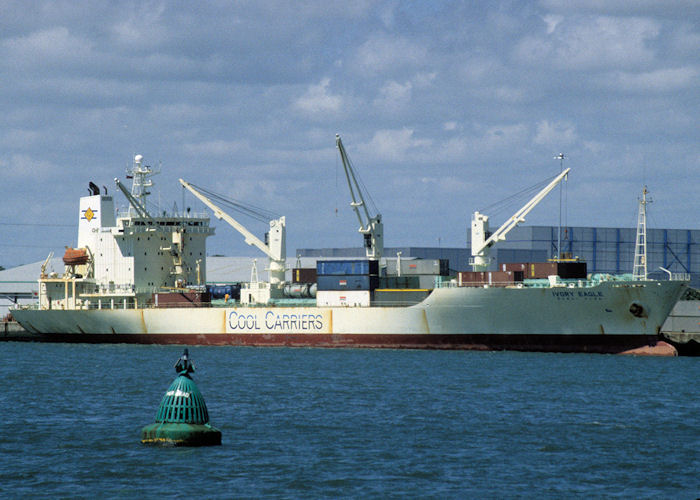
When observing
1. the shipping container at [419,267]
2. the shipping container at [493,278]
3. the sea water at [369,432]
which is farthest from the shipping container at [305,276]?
the sea water at [369,432]

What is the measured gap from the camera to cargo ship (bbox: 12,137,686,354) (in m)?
54.9

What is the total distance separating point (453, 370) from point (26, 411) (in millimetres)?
19634

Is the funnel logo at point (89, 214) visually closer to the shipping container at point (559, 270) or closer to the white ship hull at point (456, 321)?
the white ship hull at point (456, 321)

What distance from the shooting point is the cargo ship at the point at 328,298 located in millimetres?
54938

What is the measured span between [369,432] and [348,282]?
32046 mm

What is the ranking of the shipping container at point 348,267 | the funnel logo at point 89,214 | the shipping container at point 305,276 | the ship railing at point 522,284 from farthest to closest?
the funnel logo at point 89,214, the shipping container at point 305,276, the shipping container at point 348,267, the ship railing at point 522,284

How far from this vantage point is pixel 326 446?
89.9 ft

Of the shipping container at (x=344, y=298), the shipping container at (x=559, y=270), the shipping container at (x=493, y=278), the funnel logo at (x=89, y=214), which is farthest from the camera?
the funnel logo at (x=89, y=214)

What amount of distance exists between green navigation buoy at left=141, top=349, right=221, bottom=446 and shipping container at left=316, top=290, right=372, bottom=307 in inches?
1358

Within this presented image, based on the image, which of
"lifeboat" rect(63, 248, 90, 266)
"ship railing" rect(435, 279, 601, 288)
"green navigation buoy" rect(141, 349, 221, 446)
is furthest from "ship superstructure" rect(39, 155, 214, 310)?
"green navigation buoy" rect(141, 349, 221, 446)

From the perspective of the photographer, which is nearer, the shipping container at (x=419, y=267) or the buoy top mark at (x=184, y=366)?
the buoy top mark at (x=184, y=366)

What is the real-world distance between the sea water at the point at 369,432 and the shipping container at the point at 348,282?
11.8m

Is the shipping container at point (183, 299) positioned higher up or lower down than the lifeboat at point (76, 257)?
lower down

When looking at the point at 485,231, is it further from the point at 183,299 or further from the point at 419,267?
the point at 183,299
